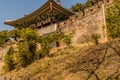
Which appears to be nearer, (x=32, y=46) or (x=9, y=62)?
(x=32, y=46)

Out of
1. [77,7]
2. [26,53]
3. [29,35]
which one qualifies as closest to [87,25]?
[29,35]

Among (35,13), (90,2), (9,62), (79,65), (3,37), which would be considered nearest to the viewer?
(79,65)

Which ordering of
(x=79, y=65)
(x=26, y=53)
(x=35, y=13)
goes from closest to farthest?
1. (x=79, y=65)
2. (x=26, y=53)
3. (x=35, y=13)

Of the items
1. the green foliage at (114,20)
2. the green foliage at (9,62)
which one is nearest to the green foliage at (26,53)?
the green foliage at (9,62)

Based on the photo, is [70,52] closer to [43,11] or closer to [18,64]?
[18,64]

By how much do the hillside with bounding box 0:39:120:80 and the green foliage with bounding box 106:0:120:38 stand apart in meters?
1.43

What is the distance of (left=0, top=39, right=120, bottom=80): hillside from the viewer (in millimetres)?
14000

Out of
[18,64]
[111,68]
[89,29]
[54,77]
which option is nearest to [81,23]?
A: [89,29]

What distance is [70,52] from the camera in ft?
60.4

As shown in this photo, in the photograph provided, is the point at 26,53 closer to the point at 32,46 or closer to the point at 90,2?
the point at 32,46

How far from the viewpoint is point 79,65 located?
15742 mm

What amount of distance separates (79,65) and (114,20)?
3931 mm

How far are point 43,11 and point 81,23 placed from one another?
651 cm

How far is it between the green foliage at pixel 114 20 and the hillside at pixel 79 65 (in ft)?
4.68
